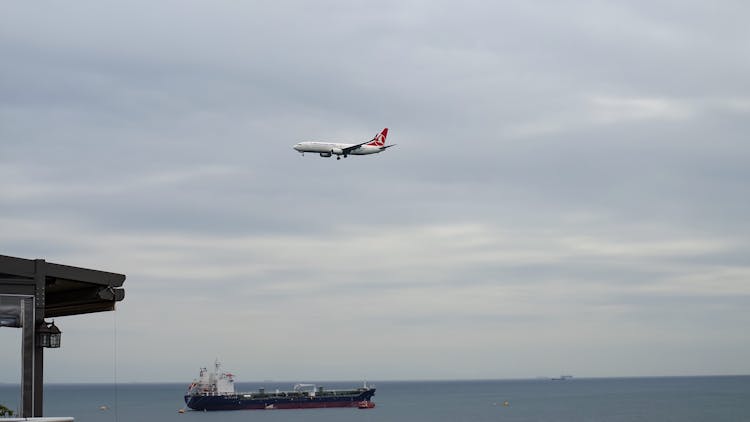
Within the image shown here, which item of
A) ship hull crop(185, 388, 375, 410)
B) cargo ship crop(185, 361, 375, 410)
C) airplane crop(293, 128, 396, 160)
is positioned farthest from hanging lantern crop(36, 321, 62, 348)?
ship hull crop(185, 388, 375, 410)

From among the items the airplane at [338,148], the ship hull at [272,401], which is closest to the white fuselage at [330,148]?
the airplane at [338,148]

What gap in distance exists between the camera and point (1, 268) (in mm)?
15445

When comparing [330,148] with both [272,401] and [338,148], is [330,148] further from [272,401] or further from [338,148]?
[272,401]

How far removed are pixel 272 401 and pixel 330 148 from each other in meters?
78.4

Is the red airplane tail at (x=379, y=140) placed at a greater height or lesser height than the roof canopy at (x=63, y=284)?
greater

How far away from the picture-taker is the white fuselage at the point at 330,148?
94688mm

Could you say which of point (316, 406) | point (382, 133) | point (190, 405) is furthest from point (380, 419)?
point (382, 133)

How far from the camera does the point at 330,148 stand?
95062 mm

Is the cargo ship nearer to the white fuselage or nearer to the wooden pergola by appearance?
the white fuselage

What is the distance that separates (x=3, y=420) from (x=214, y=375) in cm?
14128

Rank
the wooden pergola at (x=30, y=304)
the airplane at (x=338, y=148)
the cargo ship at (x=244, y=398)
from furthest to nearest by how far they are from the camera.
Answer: the cargo ship at (x=244, y=398)
the airplane at (x=338, y=148)
the wooden pergola at (x=30, y=304)

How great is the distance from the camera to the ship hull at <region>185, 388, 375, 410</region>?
153 m

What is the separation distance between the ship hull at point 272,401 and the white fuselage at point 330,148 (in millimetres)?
67904

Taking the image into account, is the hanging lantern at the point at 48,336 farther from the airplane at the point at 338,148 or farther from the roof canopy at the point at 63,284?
the airplane at the point at 338,148
